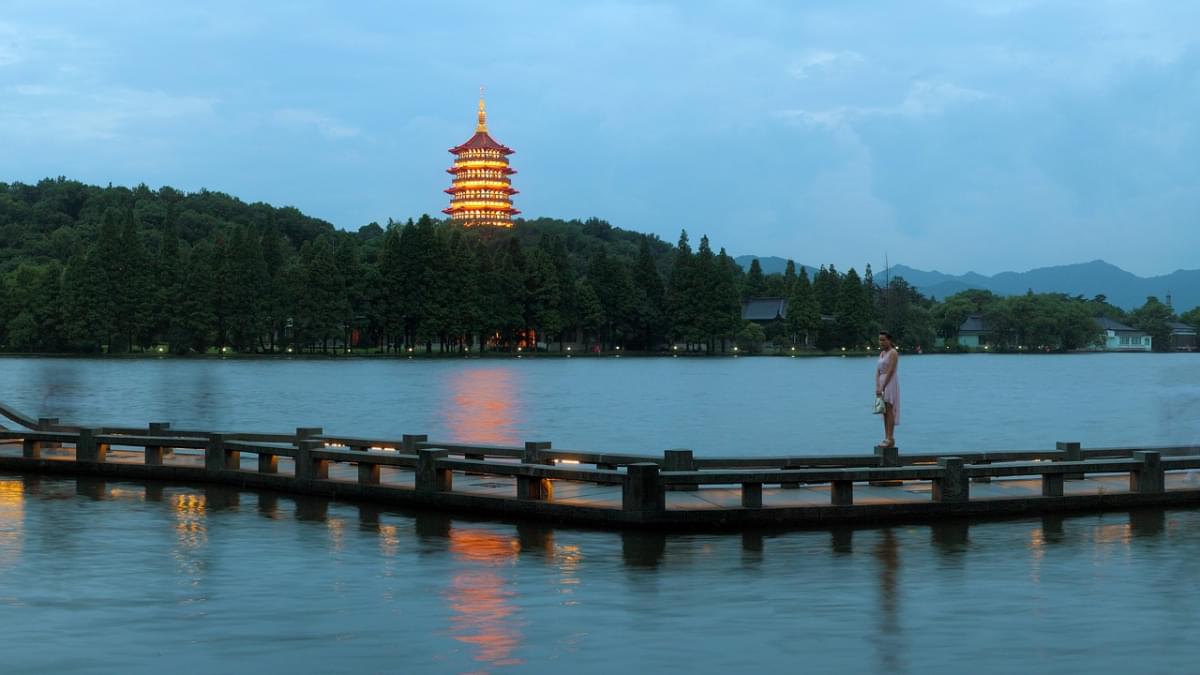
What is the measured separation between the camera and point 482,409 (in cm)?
6184

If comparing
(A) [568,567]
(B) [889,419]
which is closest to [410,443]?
(A) [568,567]

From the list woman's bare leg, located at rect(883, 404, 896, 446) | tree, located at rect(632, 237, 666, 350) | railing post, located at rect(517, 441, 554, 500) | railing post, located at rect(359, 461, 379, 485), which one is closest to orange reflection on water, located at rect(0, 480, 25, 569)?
railing post, located at rect(359, 461, 379, 485)

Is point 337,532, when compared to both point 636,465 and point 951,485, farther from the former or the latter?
point 951,485

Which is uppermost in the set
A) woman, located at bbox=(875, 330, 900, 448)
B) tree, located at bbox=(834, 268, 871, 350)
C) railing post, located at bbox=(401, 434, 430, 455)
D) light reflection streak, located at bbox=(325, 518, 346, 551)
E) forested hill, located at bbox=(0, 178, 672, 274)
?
forested hill, located at bbox=(0, 178, 672, 274)

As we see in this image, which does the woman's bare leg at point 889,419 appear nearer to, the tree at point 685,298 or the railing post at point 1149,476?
the railing post at point 1149,476

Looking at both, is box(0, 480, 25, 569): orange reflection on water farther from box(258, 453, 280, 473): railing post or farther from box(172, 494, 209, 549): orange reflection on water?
box(258, 453, 280, 473): railing post

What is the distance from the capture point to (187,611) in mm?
11891

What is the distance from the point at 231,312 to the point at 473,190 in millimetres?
77631

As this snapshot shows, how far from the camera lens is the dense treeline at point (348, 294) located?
12481 centimetres

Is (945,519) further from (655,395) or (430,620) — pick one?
(655,395)

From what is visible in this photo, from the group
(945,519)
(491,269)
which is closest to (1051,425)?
(945,519)

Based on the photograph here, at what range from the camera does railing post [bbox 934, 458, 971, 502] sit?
17516 mm

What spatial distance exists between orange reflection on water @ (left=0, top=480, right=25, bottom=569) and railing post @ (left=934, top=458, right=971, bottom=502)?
12.2m

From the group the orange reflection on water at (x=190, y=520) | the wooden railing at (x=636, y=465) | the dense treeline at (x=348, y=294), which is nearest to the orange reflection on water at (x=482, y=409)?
the wooden railing at (x=636, y=465)
